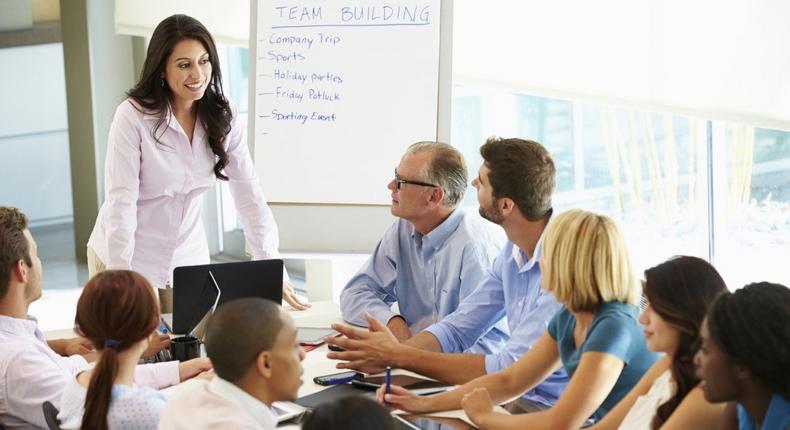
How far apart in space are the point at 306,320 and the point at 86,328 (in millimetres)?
1244

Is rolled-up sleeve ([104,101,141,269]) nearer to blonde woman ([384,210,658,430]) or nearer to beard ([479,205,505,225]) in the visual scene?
beard ([479,205,505,225])

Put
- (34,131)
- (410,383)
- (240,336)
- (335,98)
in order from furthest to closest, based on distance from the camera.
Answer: (34,131) < (335,98) < (410,383) < (240,336)

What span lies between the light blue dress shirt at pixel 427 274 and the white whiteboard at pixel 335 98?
85 centimetres

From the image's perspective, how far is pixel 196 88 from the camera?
11.2 feet

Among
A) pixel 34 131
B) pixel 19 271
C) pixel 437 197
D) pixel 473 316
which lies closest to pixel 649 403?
pixel 473 316

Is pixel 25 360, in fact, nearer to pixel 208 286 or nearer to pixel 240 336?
pixel 208 286

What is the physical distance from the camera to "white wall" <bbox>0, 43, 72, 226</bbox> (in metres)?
8.44

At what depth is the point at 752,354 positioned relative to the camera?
5.53 ft

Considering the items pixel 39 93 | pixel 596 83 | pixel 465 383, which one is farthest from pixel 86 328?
pixel 39 93

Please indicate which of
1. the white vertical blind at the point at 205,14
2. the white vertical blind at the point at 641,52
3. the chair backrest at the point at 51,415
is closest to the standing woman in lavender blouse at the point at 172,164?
the chair backrest at the point at 51,415

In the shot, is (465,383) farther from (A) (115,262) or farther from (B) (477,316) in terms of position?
(A) (115,262)

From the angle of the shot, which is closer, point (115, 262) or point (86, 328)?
point (86, 328)

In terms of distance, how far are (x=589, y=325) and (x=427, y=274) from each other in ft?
3.32

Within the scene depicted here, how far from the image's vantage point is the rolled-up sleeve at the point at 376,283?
3.31 m
